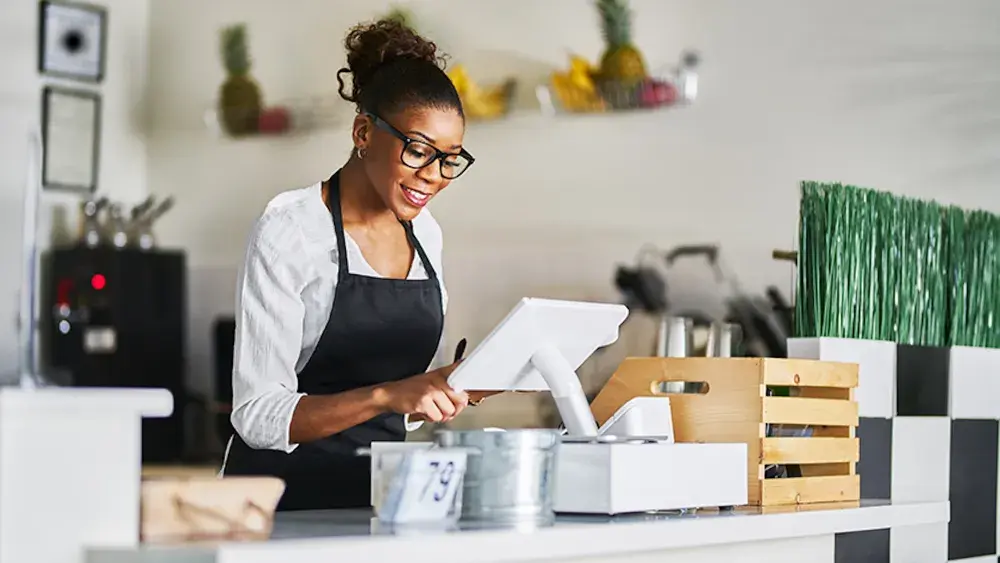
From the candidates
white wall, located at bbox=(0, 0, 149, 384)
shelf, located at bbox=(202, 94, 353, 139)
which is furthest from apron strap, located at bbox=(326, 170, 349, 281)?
shelf, located at bbox=(202, 94, 353, 139)

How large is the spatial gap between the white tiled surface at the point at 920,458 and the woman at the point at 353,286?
0.89 m

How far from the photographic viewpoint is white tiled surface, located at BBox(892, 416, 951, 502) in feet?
9.11

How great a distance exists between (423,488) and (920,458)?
4.67ft

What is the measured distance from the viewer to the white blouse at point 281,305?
224cm

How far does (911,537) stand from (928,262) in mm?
608

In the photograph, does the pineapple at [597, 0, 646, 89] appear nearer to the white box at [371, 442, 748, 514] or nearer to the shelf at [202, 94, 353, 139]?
the shelf at [202, 94, 353, 139]

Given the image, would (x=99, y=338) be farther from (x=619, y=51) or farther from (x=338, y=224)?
(x=338, y=224)

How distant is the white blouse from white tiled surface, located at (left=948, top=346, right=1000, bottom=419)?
1.21 meters

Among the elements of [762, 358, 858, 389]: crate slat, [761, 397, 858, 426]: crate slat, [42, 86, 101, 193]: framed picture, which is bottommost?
[761, 397, 858, 426]: crate slat

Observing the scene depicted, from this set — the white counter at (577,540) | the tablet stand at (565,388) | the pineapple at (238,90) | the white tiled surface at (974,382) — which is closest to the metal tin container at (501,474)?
the white counter at (577,540)

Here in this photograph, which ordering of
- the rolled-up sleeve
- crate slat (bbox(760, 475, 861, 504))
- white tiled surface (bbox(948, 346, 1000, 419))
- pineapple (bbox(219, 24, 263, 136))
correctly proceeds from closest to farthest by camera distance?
the rolled-up sleeve
crate slat (bbox(760, 475, 861, 504))
white tiled surface (bbox(948, 346, 1000, 419))
pineapple (bbox(219, 24, 263, 136))

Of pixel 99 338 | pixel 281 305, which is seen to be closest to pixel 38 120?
pixel 99 338

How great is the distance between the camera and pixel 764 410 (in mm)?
2299

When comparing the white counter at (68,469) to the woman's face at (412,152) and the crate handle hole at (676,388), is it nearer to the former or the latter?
the woman's face at (412,152)
